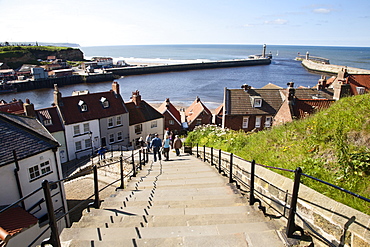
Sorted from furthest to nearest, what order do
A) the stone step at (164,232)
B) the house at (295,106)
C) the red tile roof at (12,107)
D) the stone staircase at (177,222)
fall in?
the red tile roof at (12,107) < the house at (295,106) < the stone step at (164,232) < the stone staircase at (177,222)

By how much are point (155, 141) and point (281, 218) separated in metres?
9.29

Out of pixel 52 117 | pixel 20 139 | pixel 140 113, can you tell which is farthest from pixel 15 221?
pixel 140 113

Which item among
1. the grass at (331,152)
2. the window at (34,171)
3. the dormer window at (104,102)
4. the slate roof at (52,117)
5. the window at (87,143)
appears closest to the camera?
the grass at (331,152)

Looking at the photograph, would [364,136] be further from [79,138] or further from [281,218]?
[79,138]

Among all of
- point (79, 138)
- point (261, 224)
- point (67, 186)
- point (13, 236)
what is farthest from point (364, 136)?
point (79, 138)

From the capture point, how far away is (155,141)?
13.5 m

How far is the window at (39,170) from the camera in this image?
1528cm

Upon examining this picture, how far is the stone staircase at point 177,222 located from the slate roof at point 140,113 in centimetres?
2783

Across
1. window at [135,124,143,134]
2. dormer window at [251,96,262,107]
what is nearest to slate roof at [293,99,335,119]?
dormer window at [251,96,262,107]

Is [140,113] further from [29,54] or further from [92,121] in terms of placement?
[29,54]

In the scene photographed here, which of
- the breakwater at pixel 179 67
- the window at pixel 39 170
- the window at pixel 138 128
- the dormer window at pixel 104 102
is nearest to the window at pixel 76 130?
the dormer window at pixel 104 102

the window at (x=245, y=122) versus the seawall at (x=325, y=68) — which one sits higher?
the seawall at (x=325, y=68)

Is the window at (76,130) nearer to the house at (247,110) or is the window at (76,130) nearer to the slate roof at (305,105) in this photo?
the house at (247,110)

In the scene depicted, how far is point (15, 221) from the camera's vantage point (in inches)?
480
